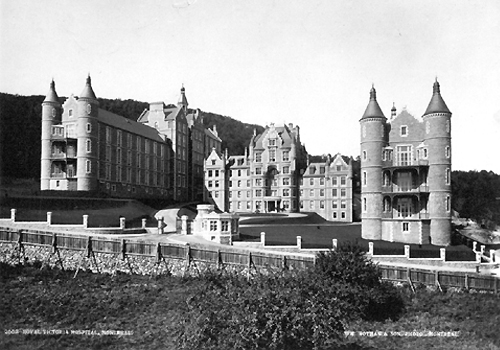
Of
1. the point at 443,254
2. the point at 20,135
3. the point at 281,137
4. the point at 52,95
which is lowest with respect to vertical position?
the point at 443,254

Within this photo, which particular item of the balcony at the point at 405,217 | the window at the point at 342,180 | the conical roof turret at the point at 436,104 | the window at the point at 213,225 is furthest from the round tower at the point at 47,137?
the conical roof turret at the point at 436,104

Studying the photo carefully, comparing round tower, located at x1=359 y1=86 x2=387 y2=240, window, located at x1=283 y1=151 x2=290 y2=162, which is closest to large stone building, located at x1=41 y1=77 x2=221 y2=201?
window, located at x1=283 y1=151 x2=290 y2=162

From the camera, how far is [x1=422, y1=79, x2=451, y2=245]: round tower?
44.6 m

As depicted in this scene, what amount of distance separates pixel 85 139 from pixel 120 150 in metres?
9.44

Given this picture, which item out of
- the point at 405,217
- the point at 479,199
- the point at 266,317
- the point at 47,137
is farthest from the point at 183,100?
the point at 266,317

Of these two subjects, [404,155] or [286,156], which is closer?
[404,155]

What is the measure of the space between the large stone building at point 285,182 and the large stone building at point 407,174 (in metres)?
22.8

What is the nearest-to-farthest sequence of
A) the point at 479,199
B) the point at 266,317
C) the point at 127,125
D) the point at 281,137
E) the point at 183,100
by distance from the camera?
the point at 266,317 < the point at 127,125 < the point at 281,137 < the point at 479,199 < the point at 183,100

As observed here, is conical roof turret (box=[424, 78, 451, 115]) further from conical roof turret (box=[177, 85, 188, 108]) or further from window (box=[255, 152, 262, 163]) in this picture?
conical roof turret (box=[177, 85, 188, 108])

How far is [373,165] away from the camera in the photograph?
47375 mm

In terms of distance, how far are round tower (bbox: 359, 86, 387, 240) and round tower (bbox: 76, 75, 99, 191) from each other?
33312 millimetres

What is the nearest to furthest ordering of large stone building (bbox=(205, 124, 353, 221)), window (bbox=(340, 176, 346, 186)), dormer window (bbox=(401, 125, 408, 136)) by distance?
dormer window (bbox=(401, 125, 408, 136)), window (bbox=(340, 176, 346, 186)), large stone building (bbox=(205, 124, 353, 221))

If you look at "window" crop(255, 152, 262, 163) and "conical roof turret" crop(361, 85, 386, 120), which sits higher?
"conical roof turret" crop(361, 85, 386, 120)

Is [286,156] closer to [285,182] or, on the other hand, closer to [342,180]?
[285,182]
